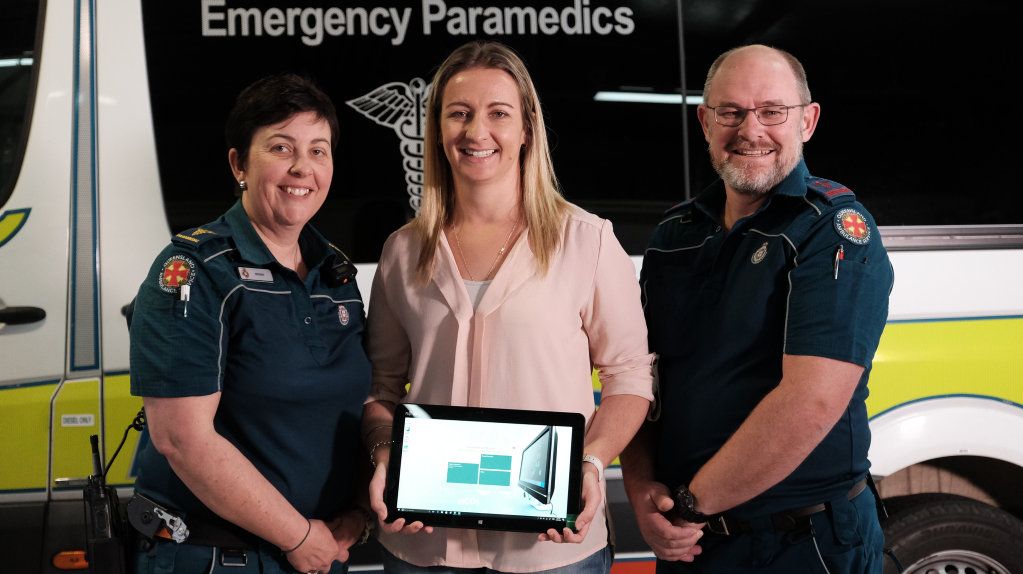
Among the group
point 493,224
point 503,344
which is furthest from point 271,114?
point 503,344

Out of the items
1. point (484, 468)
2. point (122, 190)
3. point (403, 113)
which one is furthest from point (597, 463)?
point (122, 190)

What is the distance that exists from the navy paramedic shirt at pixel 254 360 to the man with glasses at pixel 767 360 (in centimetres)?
69

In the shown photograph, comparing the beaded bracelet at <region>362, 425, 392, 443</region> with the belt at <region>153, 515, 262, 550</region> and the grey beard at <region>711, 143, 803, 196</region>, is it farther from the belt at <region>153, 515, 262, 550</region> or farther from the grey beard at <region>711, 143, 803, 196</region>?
the grey beard at <region>711, 143, 803, 196</region>

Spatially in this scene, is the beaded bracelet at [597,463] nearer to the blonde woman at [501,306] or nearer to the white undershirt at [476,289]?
the blonde woman at [501,306]

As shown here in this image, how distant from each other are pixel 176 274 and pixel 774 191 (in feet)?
3.98

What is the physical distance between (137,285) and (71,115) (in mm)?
486

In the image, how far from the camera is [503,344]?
1.70m

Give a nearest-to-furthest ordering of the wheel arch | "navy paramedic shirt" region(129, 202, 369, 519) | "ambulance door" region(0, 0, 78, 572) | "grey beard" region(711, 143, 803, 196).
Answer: "navy paramedic shirt" region(129, 202, 369, 519), "grey beard" region(711, 143, 803, 196), "ambulance door" region(0, 0, 78, 572), the wheel arch

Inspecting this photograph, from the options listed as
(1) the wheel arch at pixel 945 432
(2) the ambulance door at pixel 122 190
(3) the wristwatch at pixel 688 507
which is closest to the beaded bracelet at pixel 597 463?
(3) the wristwatch at pixel 688 507

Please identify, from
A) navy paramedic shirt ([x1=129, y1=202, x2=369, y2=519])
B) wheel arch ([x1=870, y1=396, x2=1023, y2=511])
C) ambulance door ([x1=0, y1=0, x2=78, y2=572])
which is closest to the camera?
navy paramedic shirt ([x1=129, y1=202, x2=369, y2=519])

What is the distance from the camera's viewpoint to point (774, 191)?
1829 mm

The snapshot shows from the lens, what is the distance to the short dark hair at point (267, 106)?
1.73 m

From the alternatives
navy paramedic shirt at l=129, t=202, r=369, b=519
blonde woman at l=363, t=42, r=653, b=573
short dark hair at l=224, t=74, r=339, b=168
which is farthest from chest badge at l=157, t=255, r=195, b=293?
blonde woman at l=363, t=42, r=653, b=573

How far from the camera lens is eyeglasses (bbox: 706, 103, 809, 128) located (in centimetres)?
183
